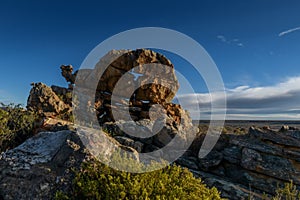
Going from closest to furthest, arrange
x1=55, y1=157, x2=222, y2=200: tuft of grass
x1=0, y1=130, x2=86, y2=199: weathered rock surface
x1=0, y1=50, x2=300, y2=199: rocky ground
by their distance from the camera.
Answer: x1=55, y1=157, x2=222, y2=200: tuft of grass → x1=0, y1=130, x2=86, y2=199: weathered rock surface → x1=0, y1=50, x2=300, y2=199: rocky ground

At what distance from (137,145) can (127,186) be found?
831 cm

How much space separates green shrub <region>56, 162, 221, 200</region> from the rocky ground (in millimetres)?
320

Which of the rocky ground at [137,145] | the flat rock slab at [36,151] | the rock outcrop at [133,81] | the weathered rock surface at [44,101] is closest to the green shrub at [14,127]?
the rocky ground at [137,145]

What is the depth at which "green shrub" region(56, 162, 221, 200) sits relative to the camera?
14.2 feet

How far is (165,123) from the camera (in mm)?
14766

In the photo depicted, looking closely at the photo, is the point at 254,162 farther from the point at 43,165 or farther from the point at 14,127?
the point at 14,127

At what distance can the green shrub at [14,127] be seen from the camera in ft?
31.2

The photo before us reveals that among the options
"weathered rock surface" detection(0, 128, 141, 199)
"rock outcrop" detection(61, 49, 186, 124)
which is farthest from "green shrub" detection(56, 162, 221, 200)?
"rock outcrop" detection(61, 49, 186, 124)

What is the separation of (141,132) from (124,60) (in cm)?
1354

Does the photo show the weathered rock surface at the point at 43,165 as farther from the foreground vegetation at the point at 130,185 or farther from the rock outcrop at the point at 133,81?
the rock outcrop at the point at 133,81

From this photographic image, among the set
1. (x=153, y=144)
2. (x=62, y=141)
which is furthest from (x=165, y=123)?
(x=62, y=141)

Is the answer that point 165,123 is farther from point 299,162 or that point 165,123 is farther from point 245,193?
point 299,162

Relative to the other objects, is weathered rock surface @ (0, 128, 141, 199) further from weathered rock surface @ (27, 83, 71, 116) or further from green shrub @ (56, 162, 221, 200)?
weathered rock surface @ (27, 83, 71, 116)

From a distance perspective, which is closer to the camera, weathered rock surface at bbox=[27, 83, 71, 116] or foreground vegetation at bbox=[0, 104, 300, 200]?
foreground vegetation at bbox=[0, 104, 300, 200]
